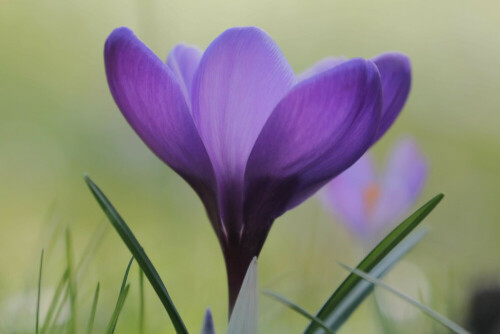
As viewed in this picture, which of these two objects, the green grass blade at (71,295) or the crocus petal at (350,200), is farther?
the crocus petal at (350,200)

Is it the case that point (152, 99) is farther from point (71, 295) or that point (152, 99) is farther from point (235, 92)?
point (71, 295)

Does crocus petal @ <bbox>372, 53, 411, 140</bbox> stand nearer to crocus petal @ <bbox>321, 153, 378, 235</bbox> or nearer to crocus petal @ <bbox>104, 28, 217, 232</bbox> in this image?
crocus petal @ <bbox>104, 28, 217, 232</bbox>

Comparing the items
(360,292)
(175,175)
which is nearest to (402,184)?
(360,292)

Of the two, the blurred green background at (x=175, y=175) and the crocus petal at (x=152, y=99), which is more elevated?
the crocus petal at (x=152, y=99)

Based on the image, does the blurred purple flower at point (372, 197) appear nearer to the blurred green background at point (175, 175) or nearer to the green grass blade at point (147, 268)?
the blurred green background at point (175, 175)

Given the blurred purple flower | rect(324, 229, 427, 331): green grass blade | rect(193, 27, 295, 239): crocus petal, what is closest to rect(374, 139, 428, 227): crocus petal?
the blurred purple flower

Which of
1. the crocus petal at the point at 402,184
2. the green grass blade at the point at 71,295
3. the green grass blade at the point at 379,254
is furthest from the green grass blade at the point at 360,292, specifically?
the crocus petal at the point at 402,184
